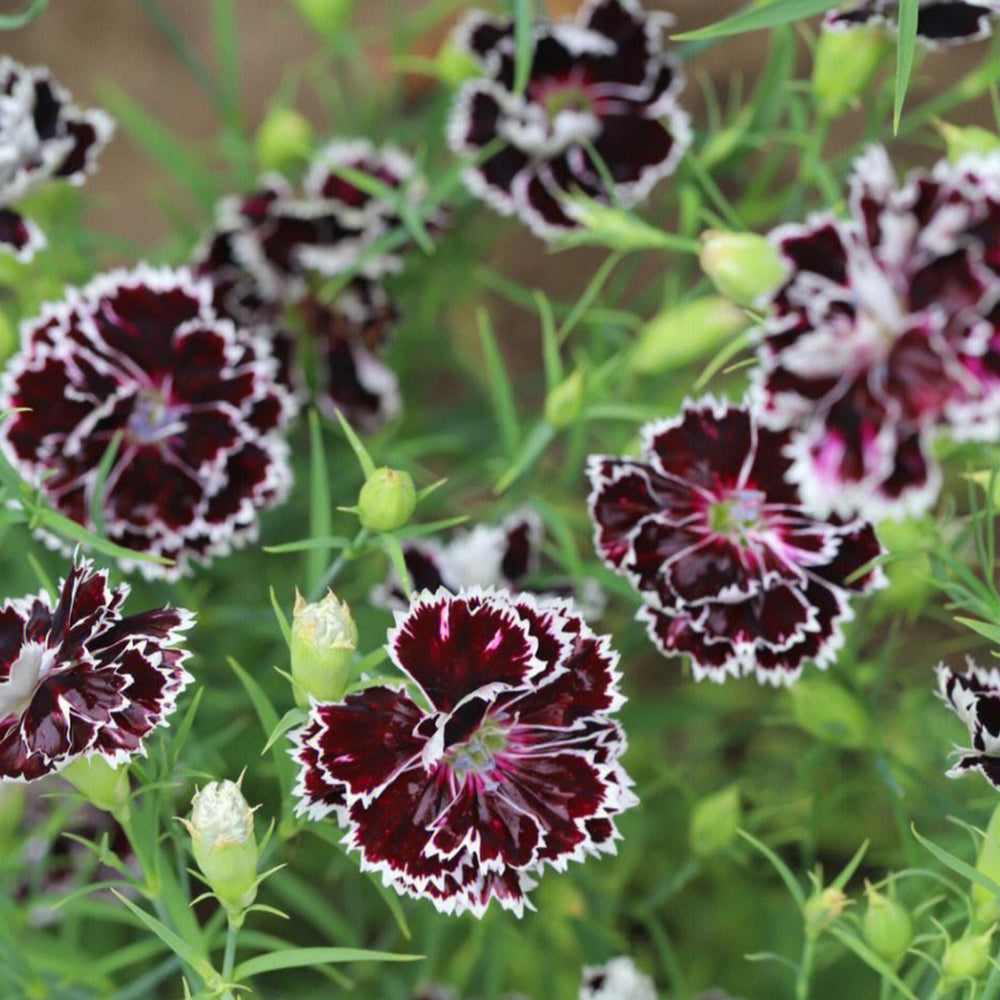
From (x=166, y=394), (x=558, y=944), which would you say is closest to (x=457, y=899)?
(x=166, y=394)

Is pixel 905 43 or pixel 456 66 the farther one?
pixel 456 66

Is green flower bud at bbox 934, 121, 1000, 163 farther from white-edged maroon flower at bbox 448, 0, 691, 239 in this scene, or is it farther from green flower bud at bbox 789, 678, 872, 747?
green flower bud at bbox 789, 678, 872, 747

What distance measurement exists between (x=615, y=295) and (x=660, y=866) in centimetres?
61

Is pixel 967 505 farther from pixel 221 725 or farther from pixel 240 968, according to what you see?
pixel 240 968

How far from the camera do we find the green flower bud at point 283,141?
4.22ft

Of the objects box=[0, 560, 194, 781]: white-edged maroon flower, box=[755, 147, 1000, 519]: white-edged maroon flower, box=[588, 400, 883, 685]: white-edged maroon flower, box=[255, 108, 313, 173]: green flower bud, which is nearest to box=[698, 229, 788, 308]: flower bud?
box=[755, 147, 1000, 519]: white-edged maroon flower

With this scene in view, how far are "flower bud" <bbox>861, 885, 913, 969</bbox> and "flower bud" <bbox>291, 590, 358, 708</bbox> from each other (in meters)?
0.35

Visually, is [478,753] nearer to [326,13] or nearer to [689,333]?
[689,333]

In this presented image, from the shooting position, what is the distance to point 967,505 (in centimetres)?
155

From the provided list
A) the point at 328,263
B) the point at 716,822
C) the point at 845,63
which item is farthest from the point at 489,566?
the point at 845,63

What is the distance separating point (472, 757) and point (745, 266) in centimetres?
33

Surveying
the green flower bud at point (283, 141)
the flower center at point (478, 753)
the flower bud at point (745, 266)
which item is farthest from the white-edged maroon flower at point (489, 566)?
the green flower bud at point (283, 141)

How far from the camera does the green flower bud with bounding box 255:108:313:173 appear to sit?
129 centimetres

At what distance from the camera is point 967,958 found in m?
0.78
